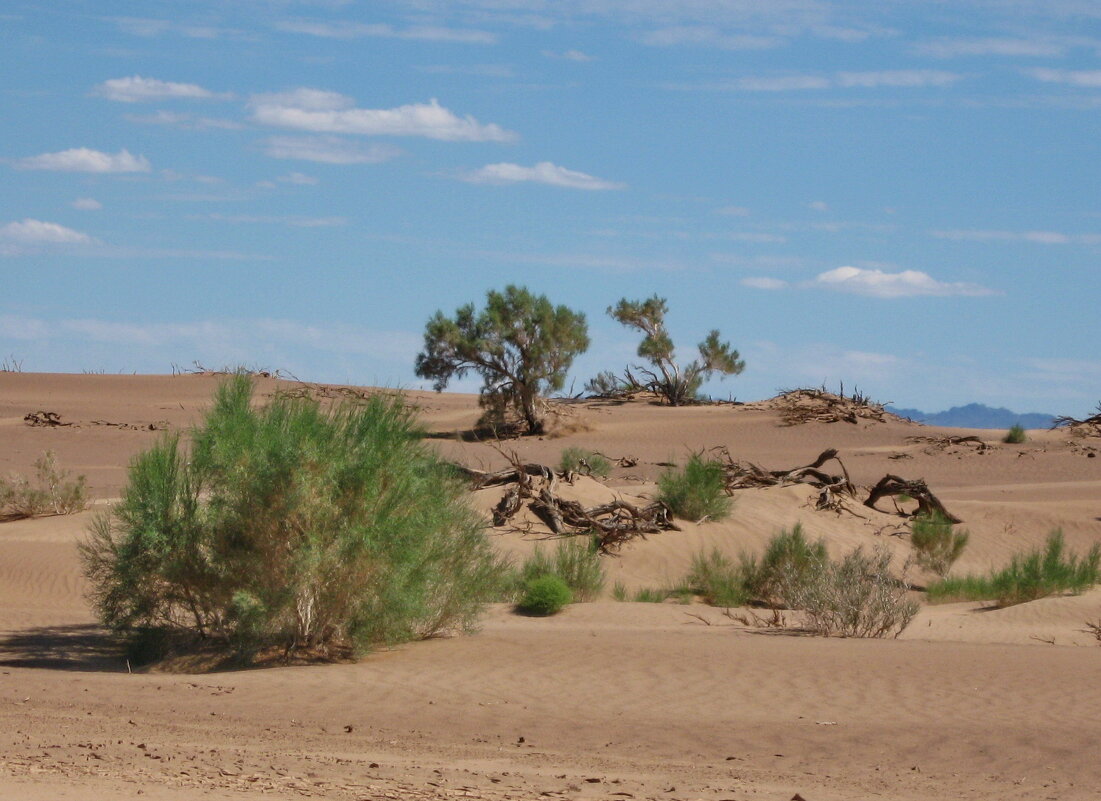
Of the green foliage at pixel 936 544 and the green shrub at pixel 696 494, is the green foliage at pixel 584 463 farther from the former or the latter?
the green foliage at pixel 936 544

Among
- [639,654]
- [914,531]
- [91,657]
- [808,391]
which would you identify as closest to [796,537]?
[914,531]

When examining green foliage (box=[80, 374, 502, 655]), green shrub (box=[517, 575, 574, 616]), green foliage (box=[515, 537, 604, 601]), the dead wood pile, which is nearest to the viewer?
green foliage (box=[80, 374, 502, 655])

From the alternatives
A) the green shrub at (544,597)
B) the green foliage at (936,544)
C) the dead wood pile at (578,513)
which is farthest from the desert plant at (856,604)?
the green foliage at (936,544)

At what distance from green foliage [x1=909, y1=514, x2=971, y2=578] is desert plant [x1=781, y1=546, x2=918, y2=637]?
271 inches

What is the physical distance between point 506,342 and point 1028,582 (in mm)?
22235

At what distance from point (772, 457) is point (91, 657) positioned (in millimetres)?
26583

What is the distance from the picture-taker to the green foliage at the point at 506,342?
125 feet

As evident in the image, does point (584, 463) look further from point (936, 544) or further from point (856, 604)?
point (856, 604)

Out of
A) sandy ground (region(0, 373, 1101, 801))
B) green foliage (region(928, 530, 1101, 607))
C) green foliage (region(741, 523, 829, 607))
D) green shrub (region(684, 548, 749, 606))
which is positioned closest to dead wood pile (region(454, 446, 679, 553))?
sandy ground (region(0, 373, 1101, 801))

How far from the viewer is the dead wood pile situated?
67.0ft

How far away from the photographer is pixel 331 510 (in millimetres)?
11688

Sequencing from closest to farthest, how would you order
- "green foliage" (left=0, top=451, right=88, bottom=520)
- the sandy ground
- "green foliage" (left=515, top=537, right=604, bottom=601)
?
the sandy ground
"green foliage" (left=515, top=537, right=604, bottom=601)
"green foliage" (left=0, top=451, right=88, bottom=520)

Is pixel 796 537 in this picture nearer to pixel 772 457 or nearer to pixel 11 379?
pixel 772 457

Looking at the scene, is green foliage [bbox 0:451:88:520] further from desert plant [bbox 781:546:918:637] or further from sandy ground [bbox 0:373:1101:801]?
desert plant [bbox 781:546:918:637]
